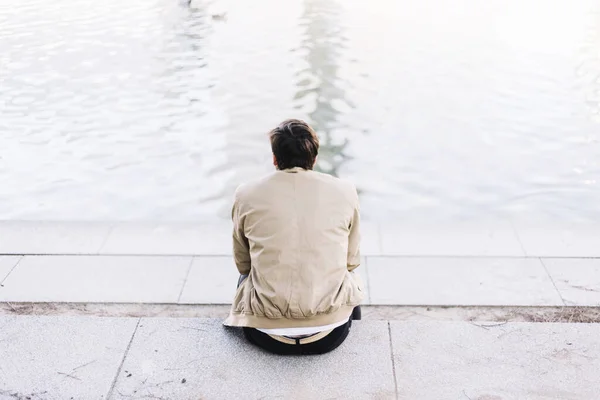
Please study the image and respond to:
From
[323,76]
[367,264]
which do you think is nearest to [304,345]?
[367,264]

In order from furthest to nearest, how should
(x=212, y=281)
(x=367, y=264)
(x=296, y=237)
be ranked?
1. (x=367, y=264)
2. (x=212, y=281)
3. (x=296, y=237)

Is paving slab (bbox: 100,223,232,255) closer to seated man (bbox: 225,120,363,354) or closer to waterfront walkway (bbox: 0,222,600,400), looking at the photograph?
waterfront walkway (bbox: 0,222,600,400)

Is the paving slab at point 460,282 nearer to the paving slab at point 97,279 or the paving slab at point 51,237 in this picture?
the paving slab at point 97,279

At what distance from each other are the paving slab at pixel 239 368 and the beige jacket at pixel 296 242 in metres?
0.27

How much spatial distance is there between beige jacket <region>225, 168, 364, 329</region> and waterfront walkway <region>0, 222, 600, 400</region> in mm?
378

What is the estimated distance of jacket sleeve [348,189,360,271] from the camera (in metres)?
3.57

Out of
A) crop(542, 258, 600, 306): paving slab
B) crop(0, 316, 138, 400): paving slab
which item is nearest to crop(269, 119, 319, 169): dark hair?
crop(0, 316, 138, 400): paving slab

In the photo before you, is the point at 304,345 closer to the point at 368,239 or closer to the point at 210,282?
the point at 210,282

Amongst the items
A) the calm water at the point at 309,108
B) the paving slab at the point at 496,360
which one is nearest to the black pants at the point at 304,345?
the paving slab at the point at 496,360

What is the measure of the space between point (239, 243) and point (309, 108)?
6321mm

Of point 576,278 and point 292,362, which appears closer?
point 292,362

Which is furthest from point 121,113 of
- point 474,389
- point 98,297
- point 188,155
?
point 474,389

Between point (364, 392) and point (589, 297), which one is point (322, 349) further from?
point (589, 297)

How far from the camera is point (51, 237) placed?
17.6 ft
